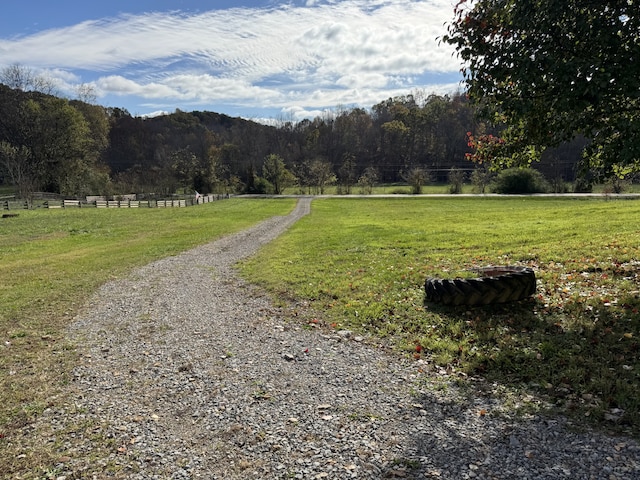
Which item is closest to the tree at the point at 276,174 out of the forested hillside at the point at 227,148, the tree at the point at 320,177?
the forested hillside at the point at 227,148

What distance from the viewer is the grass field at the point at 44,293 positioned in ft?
14.0

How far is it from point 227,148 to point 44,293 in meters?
87.9

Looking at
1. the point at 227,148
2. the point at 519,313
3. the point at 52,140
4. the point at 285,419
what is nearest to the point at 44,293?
the point at 285,419

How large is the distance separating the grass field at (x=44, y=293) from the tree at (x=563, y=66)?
7.30 meters

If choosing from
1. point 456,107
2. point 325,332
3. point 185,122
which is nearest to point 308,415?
point 325,332

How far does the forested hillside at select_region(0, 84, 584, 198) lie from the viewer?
62062 mm

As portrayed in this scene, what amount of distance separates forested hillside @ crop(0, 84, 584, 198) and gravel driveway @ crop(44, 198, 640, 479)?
5359 centimetres

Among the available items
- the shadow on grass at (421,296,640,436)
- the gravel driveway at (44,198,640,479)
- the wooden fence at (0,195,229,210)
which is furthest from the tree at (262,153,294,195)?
the shadow on grass at (421,296,640,436)

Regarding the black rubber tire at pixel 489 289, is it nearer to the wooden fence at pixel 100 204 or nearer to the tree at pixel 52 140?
the wooden fence at pixel 100 204

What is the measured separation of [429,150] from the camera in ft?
360

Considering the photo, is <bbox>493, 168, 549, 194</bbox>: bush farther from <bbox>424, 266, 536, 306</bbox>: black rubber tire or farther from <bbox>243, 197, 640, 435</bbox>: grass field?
<bbox>424, 266, 536, 306</bbox>: black rubber tire

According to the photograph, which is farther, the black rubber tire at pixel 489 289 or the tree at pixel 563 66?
the black rubber tire at pixel 489 289

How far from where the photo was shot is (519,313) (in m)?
6.90

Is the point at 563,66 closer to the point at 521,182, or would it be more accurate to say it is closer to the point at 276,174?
the point at 521,182
